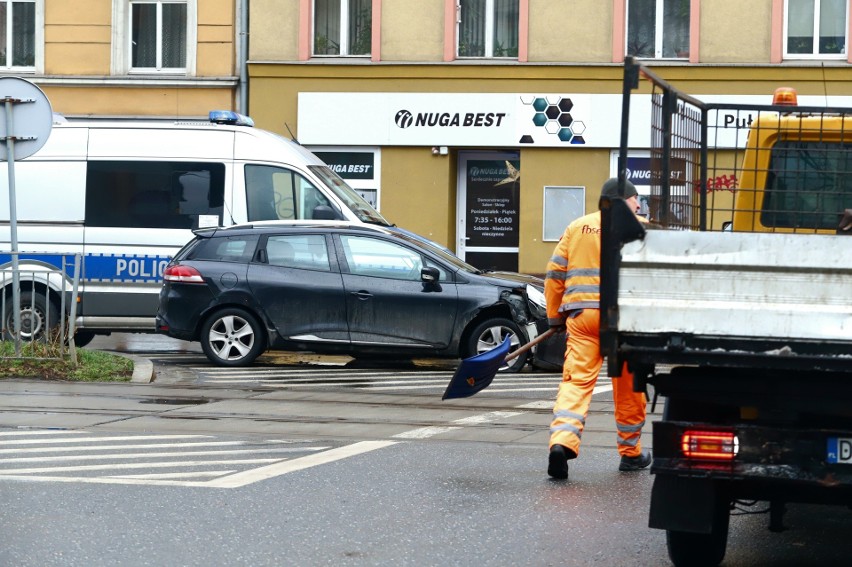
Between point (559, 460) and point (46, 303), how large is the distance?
6.83 meters

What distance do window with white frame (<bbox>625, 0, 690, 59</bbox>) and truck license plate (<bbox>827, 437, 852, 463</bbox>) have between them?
1818 cm

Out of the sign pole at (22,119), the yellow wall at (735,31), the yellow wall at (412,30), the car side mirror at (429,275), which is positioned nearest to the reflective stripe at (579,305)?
the car side mirror at (429,275)

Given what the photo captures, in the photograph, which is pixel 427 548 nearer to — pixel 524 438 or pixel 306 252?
pixel 524 438

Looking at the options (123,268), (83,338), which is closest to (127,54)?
(83,338)

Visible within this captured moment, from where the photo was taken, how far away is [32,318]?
14.5 meters

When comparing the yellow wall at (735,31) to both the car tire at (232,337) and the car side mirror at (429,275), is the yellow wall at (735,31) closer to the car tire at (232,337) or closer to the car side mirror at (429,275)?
the car side mirror at (429,275)

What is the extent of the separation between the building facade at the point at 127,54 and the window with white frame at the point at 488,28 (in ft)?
11.9

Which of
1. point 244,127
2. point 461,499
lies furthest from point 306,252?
point 461,499

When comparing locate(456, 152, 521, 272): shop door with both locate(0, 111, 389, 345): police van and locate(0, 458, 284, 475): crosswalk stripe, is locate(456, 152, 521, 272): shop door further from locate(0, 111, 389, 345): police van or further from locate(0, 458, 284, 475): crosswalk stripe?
locate(0, 458, 284, 475): crosswalk stripe

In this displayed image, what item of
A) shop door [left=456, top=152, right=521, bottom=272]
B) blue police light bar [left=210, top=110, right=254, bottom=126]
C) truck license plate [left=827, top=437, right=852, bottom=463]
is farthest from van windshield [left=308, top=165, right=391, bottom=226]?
truck license plate [left=827, top=437, right=852, bottom=463]

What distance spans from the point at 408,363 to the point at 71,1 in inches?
→ 452

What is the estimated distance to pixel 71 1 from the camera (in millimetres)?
23984

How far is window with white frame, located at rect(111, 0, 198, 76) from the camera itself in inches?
943

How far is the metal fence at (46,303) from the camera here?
43.9ft
